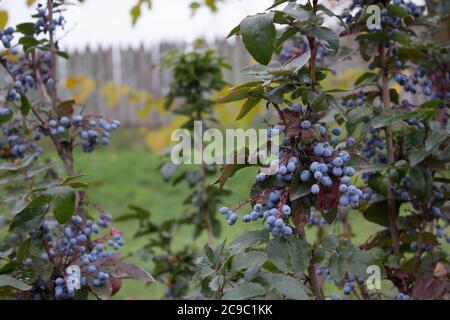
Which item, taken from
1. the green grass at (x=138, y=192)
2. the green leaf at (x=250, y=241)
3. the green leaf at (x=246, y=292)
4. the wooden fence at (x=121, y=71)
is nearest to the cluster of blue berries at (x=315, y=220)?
the green leaf at (x=250, y=241)

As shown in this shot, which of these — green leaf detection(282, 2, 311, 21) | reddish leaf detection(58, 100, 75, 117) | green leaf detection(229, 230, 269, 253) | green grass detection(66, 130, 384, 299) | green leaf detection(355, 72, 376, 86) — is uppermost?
green leaf detection(282, 2, 311, 21)

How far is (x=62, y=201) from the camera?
1710mm

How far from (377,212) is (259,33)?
2.83 ft

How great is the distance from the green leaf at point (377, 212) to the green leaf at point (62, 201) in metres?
0.91

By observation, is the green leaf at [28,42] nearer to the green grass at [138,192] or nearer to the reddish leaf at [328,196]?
the reddish leaf at [328,196]

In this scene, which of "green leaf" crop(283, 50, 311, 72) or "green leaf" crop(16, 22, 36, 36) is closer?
"green leaf" crop(283, 50, 311, 72)

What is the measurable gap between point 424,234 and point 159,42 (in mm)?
9168

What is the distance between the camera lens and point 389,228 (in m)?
2.13

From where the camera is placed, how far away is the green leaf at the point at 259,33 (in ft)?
4.77

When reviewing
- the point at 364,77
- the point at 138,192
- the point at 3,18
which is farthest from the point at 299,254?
the point at 138,192

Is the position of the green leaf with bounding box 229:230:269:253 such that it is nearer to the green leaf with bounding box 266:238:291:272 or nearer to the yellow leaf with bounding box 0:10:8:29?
the green leaf with bounding box 266:238:291:272

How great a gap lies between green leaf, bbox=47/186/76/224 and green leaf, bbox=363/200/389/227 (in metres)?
0.91

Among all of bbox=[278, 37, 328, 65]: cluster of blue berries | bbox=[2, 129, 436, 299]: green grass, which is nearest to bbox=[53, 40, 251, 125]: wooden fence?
bbox=[2, 129, 436, 299]: green grass

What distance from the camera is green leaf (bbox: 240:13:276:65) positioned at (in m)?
1.45
